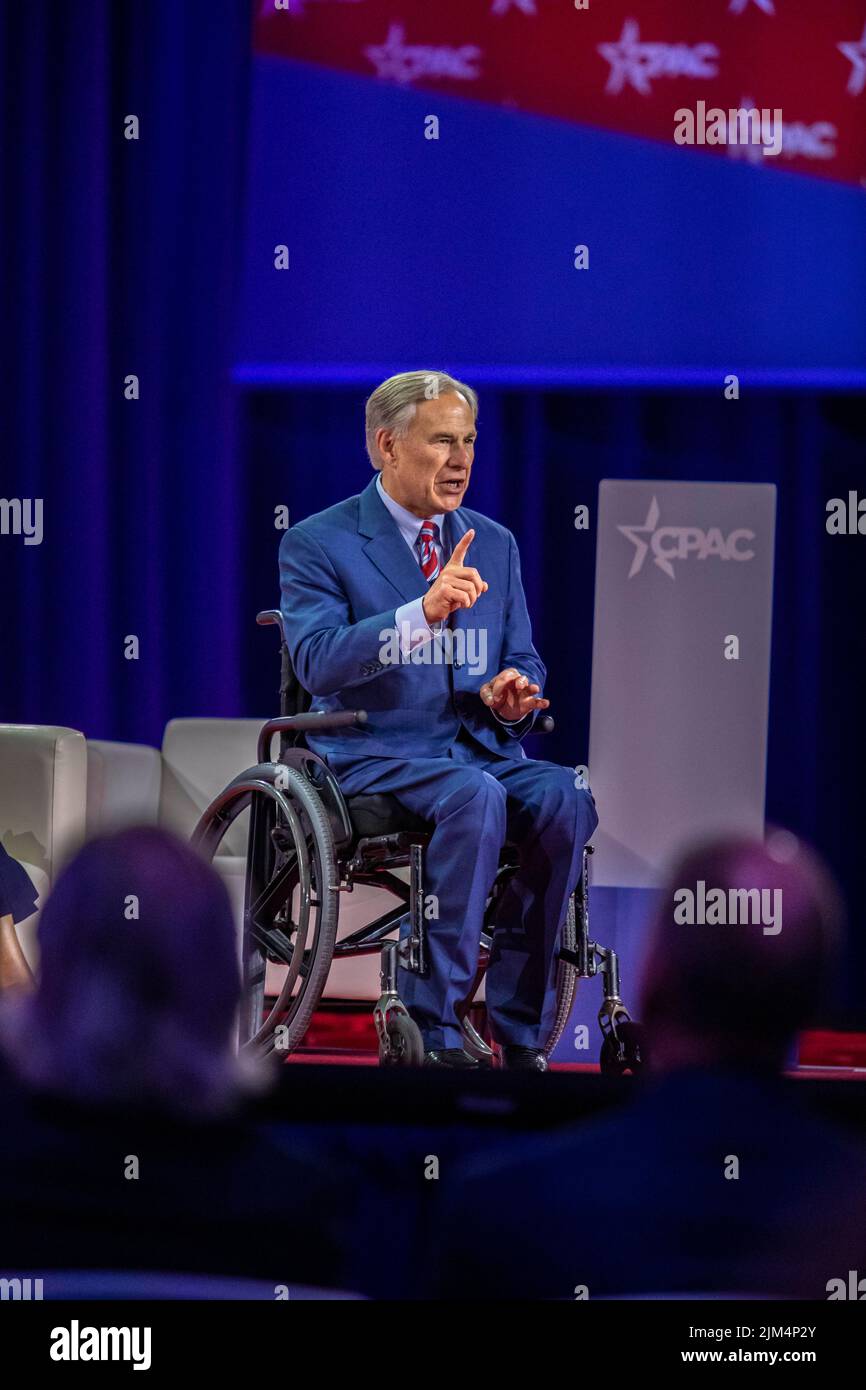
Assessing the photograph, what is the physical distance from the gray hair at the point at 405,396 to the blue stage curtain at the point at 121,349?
160 cm

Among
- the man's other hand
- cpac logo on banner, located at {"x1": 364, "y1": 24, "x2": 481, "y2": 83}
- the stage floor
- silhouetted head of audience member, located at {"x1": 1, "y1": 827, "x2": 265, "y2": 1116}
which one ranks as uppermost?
cpac logo on banner, located at {"x1": 364, "y1": 24, "x2": 481, "y2": 83}

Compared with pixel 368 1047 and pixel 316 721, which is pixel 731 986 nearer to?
pixel 316 721

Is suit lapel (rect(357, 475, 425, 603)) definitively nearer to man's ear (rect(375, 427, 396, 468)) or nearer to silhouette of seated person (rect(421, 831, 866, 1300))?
man's ear (rect(375, 427, 396, 468))

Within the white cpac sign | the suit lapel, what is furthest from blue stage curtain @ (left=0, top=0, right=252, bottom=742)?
the suit lapel

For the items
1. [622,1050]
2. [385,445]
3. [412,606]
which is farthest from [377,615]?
[622,1050]

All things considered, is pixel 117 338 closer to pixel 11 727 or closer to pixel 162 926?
pixel 11 727

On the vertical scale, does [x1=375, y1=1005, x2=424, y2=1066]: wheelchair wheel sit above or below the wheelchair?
below

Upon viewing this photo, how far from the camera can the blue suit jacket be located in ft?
8.96

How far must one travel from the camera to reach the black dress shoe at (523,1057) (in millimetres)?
2570

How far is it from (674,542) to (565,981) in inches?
56.4

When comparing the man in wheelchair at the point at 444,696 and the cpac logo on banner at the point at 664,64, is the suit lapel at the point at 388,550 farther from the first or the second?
the cpac logo on banner at the point at 664,64

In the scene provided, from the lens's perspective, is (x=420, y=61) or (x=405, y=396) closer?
(x=405, y=396)

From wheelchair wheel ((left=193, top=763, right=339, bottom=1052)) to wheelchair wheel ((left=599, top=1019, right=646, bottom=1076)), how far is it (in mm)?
463

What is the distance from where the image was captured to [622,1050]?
2.58 m
